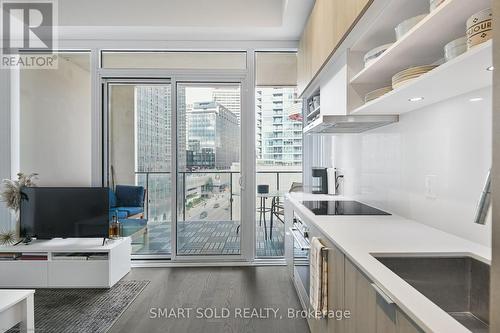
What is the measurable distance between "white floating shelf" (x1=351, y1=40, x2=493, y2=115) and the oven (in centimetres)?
96

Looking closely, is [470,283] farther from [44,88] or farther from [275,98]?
[44,88]

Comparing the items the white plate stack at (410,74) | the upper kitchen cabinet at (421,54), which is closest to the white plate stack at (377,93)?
the upper kitchen cabinet at (421,54)

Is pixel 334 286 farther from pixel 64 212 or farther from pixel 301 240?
pixel 64 212

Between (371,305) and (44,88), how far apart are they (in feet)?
13.8

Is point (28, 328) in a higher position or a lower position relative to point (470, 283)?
lower

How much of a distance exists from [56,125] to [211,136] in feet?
6.24

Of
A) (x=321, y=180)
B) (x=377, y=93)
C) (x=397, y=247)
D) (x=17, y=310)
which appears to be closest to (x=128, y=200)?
(x=17, y=310)

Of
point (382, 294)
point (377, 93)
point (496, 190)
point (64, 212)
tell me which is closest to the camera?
point (496, 190)

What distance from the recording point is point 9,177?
Answer: 361 cm

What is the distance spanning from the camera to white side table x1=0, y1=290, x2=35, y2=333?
73.7 inches

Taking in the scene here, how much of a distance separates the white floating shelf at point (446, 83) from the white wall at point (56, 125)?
3.30m

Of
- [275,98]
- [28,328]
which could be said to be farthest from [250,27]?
[28,328]

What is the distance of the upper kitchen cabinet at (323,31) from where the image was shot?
1677 mm

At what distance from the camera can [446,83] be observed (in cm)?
126
